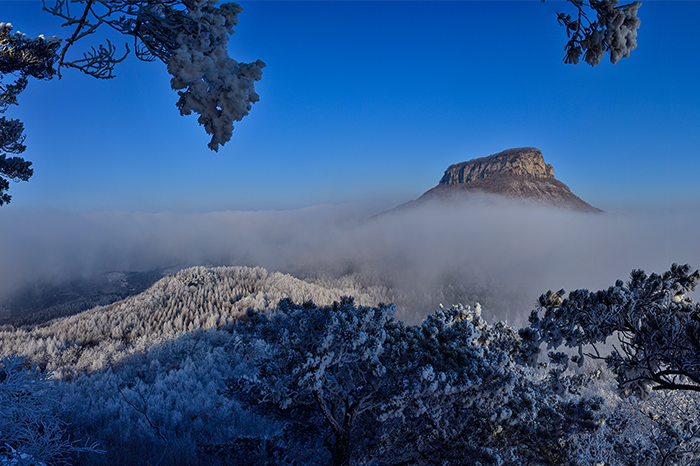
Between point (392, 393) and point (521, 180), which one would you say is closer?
point (392, 393)

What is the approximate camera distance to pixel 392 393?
503 cm

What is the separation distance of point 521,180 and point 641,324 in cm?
13213

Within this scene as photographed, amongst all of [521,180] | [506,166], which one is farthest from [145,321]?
[506,166]

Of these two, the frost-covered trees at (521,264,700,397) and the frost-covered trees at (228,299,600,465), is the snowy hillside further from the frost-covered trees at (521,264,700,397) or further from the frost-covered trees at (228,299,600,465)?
the frost-covered trees at (521,264,700,397)

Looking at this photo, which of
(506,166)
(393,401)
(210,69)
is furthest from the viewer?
(506,166)

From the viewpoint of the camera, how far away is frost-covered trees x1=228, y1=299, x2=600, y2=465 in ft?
15.1

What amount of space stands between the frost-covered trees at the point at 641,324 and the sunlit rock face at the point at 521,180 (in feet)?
424

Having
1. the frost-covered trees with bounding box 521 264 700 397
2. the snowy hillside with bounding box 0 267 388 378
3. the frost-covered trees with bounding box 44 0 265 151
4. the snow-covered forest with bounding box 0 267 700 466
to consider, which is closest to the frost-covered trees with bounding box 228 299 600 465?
the snow-covered forest with bounding box 0 267 700 466

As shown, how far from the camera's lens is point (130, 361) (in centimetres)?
2222

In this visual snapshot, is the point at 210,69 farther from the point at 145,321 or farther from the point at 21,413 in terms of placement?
the point at 145,321

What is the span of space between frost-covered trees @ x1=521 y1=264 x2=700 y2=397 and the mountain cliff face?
424 ft

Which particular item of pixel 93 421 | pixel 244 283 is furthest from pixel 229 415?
pixel 244 283

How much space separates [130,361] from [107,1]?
91.8 ft

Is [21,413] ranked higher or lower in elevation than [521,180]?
lower
